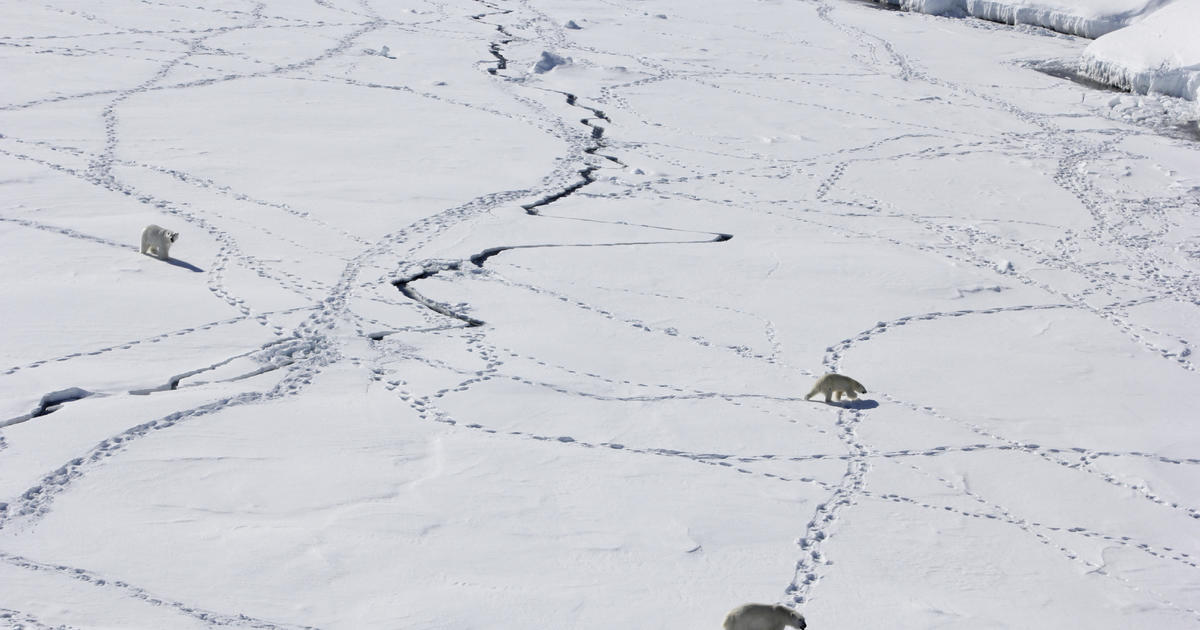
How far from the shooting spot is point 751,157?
9.45 metres

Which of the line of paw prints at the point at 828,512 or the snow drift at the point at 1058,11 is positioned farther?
the snow drift at the point at 1058,11

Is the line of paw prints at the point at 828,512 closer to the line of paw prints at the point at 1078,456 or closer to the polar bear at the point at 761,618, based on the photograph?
the polar bear at the point at 761,618

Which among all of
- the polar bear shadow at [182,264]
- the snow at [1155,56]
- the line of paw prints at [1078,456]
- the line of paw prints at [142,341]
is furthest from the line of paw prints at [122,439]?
the snow at [1155,56]

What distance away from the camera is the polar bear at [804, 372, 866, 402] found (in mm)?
5379

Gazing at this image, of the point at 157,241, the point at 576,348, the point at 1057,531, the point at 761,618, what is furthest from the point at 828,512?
the point at 157,241

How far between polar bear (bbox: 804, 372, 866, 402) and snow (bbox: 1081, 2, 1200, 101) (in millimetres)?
7468

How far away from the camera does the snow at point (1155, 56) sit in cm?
1142

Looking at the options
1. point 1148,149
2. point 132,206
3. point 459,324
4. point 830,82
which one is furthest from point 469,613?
point 830,82

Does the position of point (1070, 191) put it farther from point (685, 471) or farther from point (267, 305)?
point (267, 305)

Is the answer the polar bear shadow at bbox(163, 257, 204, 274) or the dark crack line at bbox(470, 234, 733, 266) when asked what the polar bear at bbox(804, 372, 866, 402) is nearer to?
the dark crack line at bbox(470, 234, 733, 266)

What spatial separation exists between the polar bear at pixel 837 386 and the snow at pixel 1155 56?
7468 mm

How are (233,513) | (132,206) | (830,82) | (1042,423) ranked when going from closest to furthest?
(233,513), (1042,423), (132,206), (830,82)

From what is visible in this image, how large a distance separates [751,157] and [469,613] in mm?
6449

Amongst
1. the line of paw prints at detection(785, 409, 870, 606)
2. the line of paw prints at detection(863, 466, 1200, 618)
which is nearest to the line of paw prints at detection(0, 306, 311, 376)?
the line of paw prints at detection(785, 409, 870, 606)
